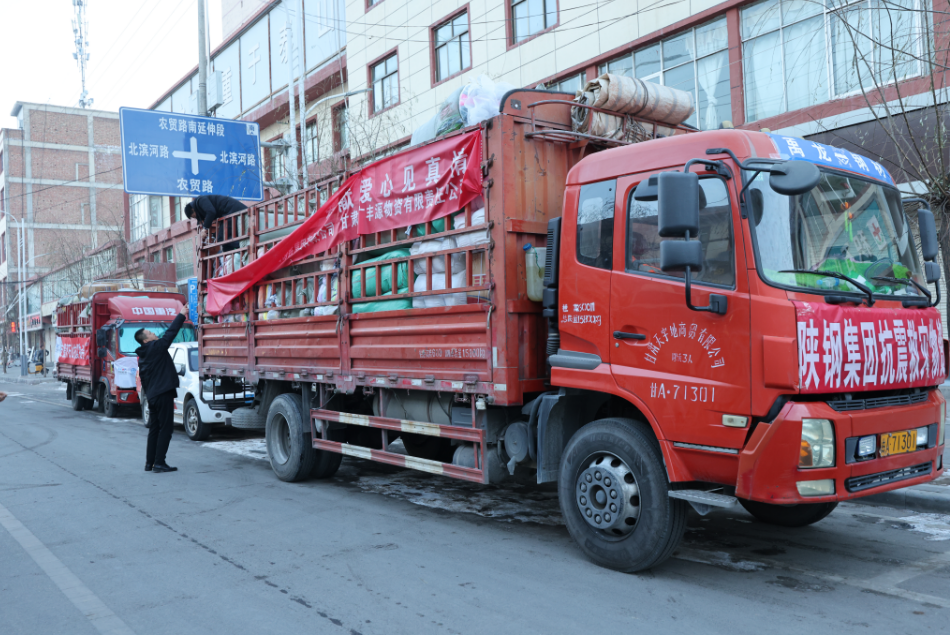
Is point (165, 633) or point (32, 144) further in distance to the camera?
point (32, 144)

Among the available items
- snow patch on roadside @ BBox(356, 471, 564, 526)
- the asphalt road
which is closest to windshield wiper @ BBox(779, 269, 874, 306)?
the asphalt road

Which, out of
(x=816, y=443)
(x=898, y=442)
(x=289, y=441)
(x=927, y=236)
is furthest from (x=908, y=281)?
(x=289, y=441)

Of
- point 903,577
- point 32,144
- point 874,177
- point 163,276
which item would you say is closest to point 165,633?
point 903,577

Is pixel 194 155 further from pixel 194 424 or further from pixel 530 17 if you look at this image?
pixel 530 17

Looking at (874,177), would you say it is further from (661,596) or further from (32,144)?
(32,144)

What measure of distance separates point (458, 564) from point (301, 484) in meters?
3.55

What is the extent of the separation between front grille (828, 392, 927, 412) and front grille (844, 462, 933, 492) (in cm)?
38

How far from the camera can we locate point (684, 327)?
4.45 metres

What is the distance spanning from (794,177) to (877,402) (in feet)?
4.60

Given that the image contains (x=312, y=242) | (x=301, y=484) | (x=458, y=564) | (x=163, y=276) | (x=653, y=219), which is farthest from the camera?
(x=163, y=276)

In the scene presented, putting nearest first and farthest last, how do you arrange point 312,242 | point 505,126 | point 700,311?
point 700,311
point 505,126
point 312,242

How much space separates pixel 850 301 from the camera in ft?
13.9

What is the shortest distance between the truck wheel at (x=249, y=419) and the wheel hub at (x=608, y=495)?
203 inches

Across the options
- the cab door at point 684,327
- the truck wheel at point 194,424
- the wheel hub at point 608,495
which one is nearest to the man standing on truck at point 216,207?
the truck wheel at point 194,424
